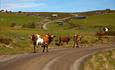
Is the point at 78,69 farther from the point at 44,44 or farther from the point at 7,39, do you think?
the point at 7,39

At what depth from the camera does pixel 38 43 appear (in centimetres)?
4034

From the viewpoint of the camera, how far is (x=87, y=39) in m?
56.6

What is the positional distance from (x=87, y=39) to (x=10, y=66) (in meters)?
31.2

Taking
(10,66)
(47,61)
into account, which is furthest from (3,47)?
(10,66)

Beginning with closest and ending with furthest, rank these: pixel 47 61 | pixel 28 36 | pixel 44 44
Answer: pixel 47 61, pixel 44 44, pixel 28 36

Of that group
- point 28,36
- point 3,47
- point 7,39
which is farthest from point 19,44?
point 28,36

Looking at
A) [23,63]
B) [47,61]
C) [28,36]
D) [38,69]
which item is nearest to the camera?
[38,69]

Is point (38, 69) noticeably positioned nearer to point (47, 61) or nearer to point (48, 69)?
point (48, 69)

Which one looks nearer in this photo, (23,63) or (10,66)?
(10,66)

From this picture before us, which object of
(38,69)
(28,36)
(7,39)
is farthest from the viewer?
(28,36)

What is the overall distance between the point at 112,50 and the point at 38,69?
21.9m

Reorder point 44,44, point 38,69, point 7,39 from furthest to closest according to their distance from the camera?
point 7,39 → point 44,44 → point 38,69

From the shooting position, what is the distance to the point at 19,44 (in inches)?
1784

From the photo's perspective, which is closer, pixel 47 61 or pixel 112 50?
pixel 47 61
